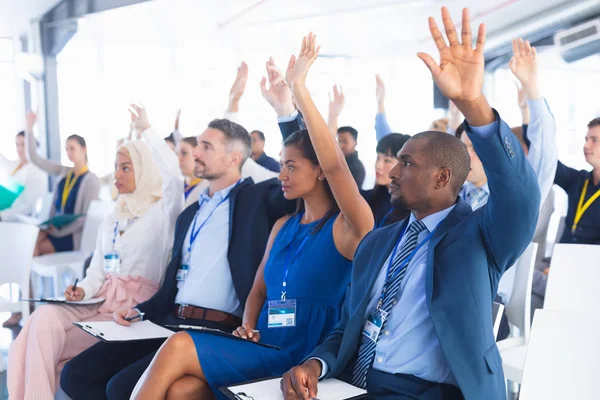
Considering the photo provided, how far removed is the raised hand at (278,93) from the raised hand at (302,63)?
1.69 feet

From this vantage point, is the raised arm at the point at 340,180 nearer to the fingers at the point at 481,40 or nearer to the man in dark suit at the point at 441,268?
the man in dark suit at the point at 441,268

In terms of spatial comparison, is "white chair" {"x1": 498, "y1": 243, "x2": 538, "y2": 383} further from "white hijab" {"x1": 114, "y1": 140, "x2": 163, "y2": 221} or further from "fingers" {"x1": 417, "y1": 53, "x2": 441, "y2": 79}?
"white hijab" {"x1": 114, "y1": 140, "x2": 163, "y2": 221}

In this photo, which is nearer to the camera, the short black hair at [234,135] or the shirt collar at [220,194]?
the shirt collar at [220,194]

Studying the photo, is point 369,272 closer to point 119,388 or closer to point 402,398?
point 402,398

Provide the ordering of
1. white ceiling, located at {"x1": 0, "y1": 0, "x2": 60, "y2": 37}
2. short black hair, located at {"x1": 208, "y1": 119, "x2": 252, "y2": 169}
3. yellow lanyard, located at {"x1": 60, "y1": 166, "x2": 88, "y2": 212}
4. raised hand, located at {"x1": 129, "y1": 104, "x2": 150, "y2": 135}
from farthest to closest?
white ceiling, located at {"x1": 0, "y1": 0, "x2": 60, "y2": 37} < yellow lanyard, located at {"x1": 60, "y1": 166, "x2": 88, "y2": 212} < raised hand, located at {"x1": 129, "y1": 104, "x2": 150, "y2": 135} < short black hair, located at {"x1": 208, "y1": 119, "x2": 252, "y2": 169}

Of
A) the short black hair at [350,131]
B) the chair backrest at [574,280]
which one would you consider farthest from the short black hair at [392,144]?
the short black hair at [350,131]

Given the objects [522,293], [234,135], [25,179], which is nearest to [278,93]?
[234,135]

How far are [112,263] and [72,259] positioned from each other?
2.30 metres

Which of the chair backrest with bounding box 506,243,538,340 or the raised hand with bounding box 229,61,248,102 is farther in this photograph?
the raised hand with bounding box 229,61,248,102

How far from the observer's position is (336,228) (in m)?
2.41

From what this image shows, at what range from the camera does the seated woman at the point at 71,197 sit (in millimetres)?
5828

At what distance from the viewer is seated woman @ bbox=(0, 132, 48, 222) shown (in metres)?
7.19

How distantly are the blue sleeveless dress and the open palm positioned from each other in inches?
37.0

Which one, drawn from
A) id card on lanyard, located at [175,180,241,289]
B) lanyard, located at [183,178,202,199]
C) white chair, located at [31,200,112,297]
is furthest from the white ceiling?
id card on lanyard, located at [175,180,241,289]
